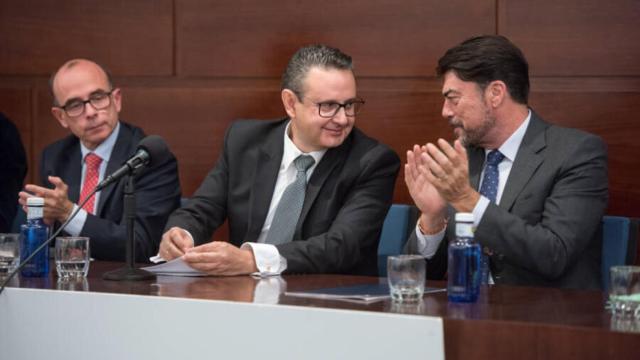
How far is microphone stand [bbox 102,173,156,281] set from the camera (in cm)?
277

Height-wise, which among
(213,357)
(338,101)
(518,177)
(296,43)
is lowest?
(213,357)

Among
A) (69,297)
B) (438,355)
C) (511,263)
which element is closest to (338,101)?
(511,263)

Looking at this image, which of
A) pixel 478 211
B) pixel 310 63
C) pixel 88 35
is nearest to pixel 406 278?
pixel 478 211

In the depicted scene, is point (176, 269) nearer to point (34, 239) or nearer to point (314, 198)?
point (34, 239)

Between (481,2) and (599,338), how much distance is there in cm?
230

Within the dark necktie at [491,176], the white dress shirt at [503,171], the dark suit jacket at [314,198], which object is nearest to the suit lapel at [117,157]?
the dark suit jacket at [314,198]

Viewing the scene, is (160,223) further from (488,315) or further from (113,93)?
(488,315)

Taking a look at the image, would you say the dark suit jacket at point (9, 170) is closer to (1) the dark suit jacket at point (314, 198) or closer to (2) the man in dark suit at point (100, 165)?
(2) the man in dark suit at point (100, 165)

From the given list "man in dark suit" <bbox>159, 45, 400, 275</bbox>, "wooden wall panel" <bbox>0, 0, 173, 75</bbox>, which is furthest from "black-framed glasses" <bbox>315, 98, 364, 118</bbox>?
"wooden wall panel" <bbox>0, 0, 173, 75</bbox>

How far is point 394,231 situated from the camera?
376cm

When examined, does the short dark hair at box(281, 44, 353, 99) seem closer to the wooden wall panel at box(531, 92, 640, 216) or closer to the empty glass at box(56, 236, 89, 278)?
the wooden wall panel at box(531, 92, 640, 216)

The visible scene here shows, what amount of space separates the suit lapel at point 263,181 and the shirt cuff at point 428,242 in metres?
0.58

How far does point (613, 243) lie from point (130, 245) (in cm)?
157

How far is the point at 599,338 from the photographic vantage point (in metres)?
Result: 1.97
